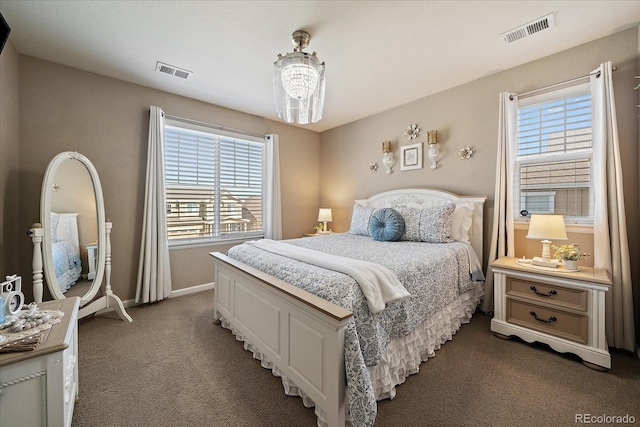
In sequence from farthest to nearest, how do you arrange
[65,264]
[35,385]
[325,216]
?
[325,216], [65,264], [35,385]

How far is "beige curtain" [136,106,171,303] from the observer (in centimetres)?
304

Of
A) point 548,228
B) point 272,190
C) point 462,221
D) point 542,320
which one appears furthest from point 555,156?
point 272,190

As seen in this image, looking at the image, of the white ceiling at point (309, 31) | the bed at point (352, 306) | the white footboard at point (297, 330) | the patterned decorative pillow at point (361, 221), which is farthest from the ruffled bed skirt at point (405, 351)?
the white ceiling at point (309, 31)

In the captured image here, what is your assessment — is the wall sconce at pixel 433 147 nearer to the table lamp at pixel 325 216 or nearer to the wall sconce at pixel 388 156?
the wall sconce at pixel 388 156

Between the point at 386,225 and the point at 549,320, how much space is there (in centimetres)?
157

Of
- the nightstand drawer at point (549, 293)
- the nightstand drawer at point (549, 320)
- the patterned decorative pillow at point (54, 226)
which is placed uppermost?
the patterned decorative pillow at point (54, 226)

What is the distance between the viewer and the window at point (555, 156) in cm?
234

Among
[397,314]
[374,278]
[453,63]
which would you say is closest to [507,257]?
[397,314]

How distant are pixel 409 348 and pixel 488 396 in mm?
513

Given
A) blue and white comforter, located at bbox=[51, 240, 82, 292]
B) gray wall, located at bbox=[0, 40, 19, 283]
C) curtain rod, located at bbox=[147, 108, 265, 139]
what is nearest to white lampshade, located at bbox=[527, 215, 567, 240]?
curtain rod, located at bbox=[147, 108, 265, 139]

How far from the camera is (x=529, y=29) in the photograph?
82.2 inches

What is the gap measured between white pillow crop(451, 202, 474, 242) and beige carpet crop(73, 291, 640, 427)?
0.99m

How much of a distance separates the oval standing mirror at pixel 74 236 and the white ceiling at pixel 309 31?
1.08 meters

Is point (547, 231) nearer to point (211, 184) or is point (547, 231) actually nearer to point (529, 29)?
point (529, 29)
